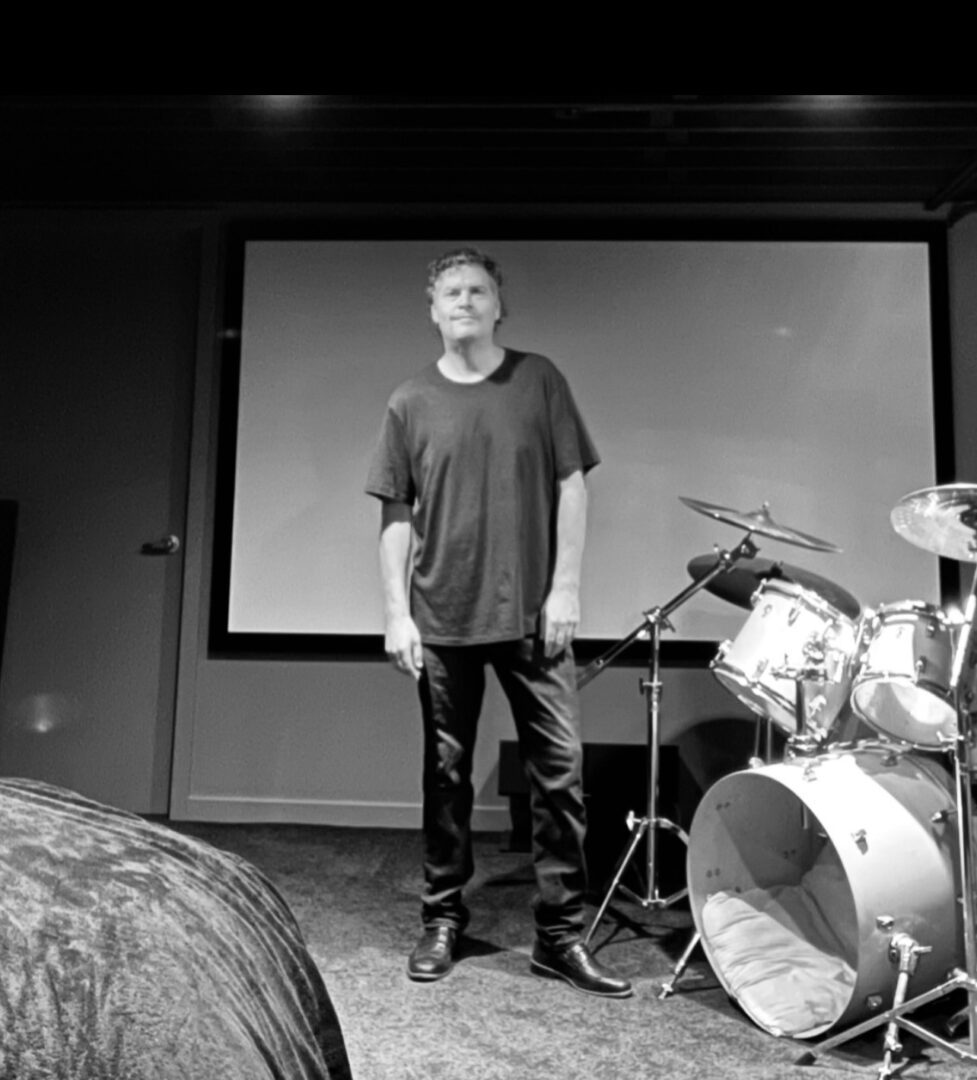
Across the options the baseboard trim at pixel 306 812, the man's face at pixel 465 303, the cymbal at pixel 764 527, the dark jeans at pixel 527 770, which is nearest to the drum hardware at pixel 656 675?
the cymbal at pixel 764 527

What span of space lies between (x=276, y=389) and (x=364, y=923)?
7.17 ft

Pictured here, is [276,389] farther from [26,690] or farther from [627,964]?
[627,964]

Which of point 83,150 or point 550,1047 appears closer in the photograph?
point 550,1047

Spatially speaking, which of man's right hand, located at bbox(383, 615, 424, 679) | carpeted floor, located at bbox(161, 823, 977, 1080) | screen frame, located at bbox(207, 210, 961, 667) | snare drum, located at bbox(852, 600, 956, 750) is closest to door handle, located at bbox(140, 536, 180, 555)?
screen frame, located at bbox(207, 210, 961, 667)

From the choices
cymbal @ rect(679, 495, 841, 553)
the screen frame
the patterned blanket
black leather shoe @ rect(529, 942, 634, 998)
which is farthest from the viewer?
the screen frame

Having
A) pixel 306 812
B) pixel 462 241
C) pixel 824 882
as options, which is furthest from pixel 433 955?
pixel 462 241

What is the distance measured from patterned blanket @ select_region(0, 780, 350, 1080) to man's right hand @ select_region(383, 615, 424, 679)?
1.71 metres

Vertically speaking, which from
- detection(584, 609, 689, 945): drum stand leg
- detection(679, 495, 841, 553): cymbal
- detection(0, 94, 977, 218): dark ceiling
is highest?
detection(0, 94, 977, 218): dark ceiling

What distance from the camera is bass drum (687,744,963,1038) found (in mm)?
1930

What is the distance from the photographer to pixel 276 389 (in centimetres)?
408

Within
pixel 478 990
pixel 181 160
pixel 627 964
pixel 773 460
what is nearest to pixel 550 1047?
pixel 478 990

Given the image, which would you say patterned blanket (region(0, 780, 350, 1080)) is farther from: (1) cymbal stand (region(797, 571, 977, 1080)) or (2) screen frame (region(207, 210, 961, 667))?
(2) screen frame (region(207, 210, 961, 667))

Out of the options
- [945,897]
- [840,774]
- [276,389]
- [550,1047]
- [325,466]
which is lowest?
[550,1047]

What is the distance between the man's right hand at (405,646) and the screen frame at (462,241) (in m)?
1.65
